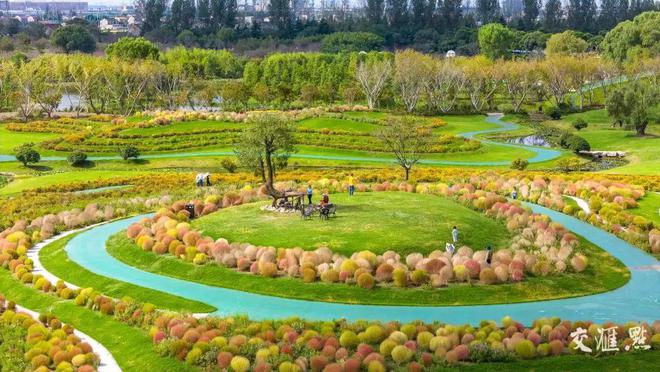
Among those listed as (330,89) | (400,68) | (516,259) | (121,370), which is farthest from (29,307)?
(330,89)

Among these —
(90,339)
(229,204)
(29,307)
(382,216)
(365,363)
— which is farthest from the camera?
(229,204)

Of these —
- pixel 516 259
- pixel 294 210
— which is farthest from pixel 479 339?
pixel 294 210

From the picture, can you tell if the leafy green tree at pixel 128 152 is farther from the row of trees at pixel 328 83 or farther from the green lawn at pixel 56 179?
the row of trees at pixel 328 83

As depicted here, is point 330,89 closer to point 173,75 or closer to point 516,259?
point 173,75

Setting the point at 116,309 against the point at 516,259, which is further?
the point at 516,259

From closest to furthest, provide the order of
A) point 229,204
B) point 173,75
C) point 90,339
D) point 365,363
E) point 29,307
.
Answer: point 365,363 < point 90,339 < point 29,307 < point 229,204 < point 173,75

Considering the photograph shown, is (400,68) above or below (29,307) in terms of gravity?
above
